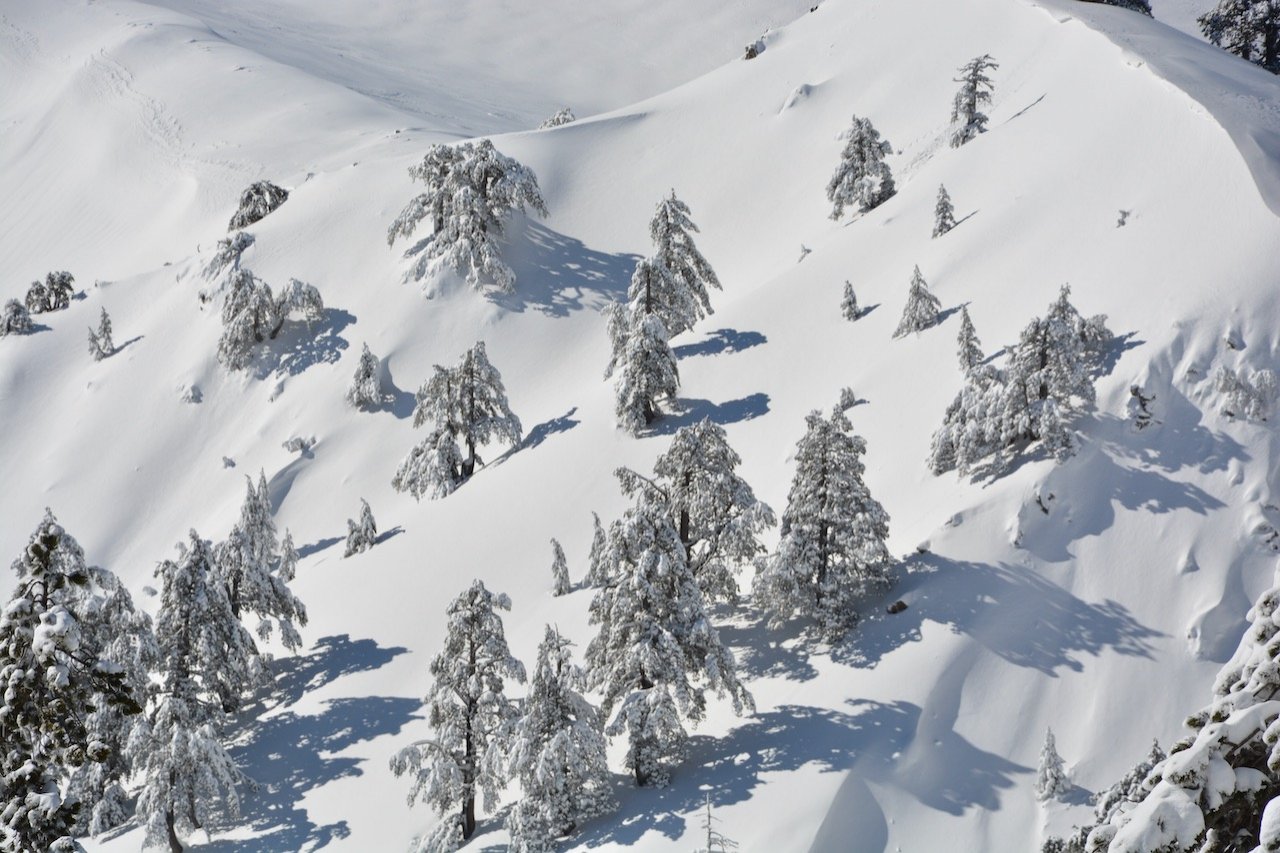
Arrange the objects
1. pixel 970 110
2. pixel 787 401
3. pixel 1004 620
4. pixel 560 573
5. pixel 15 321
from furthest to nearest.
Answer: pixel 15 321, pixel 970 110, pixel 787 401, pixel 560 573, pixel 1004 620

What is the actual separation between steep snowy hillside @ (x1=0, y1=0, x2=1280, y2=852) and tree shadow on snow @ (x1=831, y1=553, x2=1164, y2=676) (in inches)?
4.3

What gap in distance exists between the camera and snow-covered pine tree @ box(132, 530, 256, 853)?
3078 centimetres

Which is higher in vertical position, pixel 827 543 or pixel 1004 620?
pixel 827 543

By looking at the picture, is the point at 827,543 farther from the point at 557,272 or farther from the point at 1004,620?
the point at 557,272

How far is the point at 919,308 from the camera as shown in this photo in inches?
1681

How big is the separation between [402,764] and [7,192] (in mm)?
106165

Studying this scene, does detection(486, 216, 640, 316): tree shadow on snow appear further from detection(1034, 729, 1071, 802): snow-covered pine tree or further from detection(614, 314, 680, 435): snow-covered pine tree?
detection(1034, 729, 1071, 802): snow-covered pine tree

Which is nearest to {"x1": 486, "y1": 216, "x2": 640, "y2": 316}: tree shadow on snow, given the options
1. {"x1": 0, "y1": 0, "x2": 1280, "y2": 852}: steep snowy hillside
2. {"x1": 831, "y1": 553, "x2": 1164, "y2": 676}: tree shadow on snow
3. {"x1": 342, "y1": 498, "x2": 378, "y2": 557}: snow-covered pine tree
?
{"x1": 0, "y1": 0, "x2": 1280, "y2": 852}: steep snowy hillside

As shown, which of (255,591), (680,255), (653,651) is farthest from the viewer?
(680,255)

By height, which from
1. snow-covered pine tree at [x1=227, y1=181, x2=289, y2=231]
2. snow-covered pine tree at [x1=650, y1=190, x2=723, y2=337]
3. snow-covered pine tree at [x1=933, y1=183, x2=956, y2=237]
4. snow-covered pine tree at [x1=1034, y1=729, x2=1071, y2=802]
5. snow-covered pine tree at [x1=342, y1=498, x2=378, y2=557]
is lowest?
snow-covered pine tree at [x1=1034, y1=729, x2=1071, y2=802]

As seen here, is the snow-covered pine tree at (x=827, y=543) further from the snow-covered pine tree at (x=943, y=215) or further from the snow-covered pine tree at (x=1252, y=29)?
the snow-covered pine tree at (x=1252, y=29)

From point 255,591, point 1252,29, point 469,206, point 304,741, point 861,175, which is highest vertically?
point 1252,29

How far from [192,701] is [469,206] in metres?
36.8

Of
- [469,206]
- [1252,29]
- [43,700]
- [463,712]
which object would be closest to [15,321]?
[469,206]
